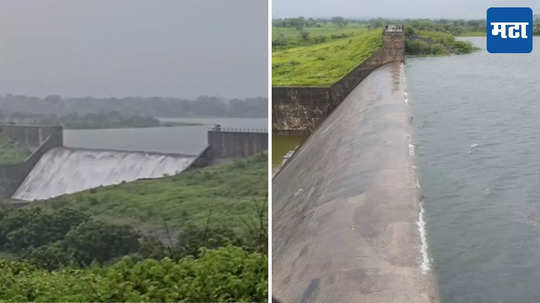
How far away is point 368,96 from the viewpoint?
8039 mm

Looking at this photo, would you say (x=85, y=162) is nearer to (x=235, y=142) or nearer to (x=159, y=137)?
(x=159, y=137)

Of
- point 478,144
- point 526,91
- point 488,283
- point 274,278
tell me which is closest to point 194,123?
point 478,144

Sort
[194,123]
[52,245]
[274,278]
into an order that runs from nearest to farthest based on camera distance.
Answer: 1. [274,278]
2. [52,245]
3. [194,123]

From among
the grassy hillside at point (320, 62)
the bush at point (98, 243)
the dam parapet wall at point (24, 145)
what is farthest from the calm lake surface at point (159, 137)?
the grassy hillside at point (320, 62)

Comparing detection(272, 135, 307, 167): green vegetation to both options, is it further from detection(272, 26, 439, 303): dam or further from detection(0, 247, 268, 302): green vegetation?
detection(0, 247, 268, 302): green vegetation

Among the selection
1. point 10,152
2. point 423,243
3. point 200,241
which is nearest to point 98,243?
point 200,241

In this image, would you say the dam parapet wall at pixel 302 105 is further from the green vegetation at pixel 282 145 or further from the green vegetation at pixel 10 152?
the green vegetation at pixel 10 152

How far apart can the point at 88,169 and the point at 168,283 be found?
5690mm

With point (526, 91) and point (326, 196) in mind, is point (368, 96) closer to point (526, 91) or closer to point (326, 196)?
point (526, 91)

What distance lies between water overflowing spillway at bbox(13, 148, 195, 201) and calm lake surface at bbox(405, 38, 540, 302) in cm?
280

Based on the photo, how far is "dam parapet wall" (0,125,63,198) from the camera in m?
7.12

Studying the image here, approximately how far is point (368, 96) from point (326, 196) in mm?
4220

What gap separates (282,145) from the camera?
10.1 m

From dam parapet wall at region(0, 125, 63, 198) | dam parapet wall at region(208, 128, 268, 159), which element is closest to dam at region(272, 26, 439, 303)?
dam parapet wall at region(208, 128, 268, 159)
